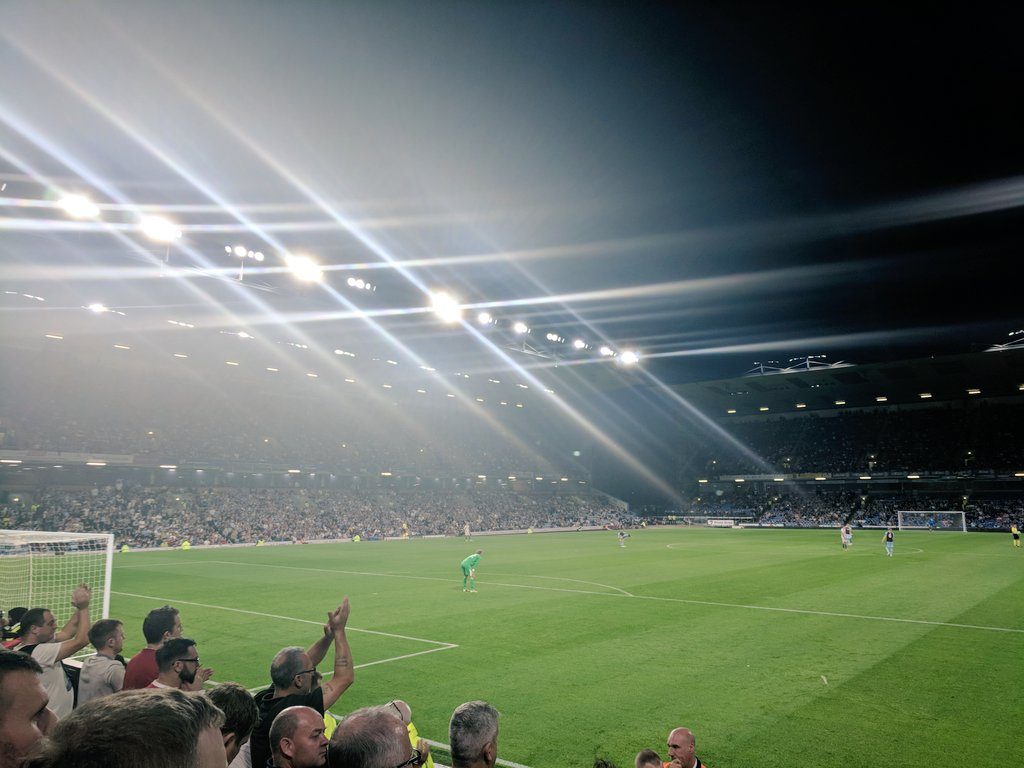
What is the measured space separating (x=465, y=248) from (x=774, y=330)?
2053 centimetres

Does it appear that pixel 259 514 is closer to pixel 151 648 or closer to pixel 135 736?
pixel 151 648

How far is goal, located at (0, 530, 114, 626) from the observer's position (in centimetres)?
1229

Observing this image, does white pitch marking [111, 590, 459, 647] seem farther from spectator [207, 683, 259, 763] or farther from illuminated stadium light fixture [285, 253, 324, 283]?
illuminated stadium light fixture [285, 253, 324, 283]

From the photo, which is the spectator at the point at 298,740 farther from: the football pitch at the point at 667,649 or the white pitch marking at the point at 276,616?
the white pitch marking at the point at 276,616

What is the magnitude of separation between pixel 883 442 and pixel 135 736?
8081cm

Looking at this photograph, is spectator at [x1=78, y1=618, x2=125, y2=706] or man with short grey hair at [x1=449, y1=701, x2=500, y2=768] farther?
spectator at [x1=78, y1=618, x2=125, y2=706]

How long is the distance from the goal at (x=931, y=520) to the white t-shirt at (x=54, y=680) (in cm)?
6686

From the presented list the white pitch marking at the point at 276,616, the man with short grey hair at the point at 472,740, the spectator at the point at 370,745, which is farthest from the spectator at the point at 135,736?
the white pitch marking at the point at 276,616

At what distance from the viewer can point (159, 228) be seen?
19.7 meters

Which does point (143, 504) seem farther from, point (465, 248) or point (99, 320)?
point (465, 248)

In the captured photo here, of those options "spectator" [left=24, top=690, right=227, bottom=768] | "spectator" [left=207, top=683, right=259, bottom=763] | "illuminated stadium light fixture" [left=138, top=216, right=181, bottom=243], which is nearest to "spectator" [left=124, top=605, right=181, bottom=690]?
"spectator" [left=207, top=683, right=259, bottom=763]

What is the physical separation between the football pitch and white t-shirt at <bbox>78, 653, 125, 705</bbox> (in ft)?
12.9

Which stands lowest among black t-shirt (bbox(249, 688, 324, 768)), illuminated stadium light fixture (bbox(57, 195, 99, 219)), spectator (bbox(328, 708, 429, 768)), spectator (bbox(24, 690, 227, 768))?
black t-shirt (bbox(249, 688, 324, 768))

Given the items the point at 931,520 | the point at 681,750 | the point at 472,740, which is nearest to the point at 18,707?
A: the point at 472,740
